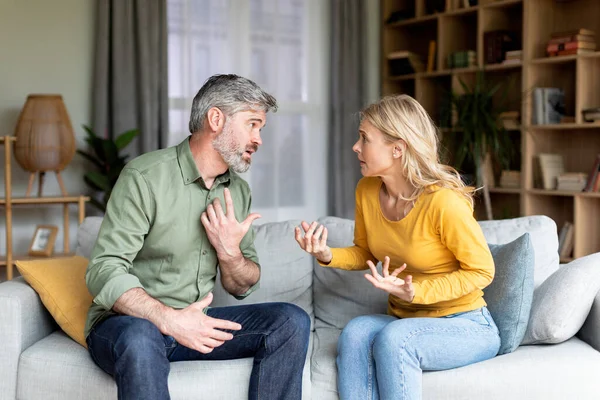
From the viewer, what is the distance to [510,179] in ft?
15.6

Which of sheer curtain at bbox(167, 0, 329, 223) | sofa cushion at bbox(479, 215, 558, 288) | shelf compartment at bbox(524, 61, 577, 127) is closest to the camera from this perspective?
sofa cushion at bbox(479, 215, 558, 288)

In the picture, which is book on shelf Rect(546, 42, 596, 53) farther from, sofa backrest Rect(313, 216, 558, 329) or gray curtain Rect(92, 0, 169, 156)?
gray curtain Rect(92, 0, 169, 156)

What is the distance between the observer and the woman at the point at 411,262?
2004 mm

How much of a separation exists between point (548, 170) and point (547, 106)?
1.31ft

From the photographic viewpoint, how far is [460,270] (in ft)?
6.79

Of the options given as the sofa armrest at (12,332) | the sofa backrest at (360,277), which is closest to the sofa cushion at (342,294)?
the sofa backrest at (360,277)

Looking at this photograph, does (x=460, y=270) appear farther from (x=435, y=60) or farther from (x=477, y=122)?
(x=435, y=60)

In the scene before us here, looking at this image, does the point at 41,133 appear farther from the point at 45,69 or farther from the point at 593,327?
the point at 593,327

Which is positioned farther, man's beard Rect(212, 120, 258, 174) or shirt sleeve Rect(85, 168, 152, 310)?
man's beard Rect(212, 120, 258, 174)

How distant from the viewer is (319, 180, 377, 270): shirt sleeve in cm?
229

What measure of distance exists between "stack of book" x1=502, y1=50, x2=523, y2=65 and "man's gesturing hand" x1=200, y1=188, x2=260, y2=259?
3.09 m

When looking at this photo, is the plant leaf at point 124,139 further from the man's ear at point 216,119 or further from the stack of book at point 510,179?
the stack of book at point 510,179

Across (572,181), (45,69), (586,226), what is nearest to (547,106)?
(572,181)

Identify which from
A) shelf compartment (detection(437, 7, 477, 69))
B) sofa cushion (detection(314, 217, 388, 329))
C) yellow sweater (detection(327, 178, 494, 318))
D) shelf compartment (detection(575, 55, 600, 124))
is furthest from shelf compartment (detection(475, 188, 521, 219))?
yellow sweater (detection(327, 178, 494, 318))
